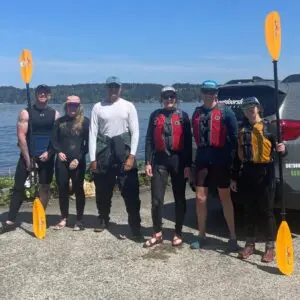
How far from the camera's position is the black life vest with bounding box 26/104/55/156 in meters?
6.16

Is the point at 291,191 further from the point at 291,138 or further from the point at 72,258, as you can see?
the point at 72,258

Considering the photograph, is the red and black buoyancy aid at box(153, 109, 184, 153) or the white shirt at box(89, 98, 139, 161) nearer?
the red and black buoyancy aid at box(153, 109, 184, 153)

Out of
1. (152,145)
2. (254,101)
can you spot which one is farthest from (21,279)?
(254,101)

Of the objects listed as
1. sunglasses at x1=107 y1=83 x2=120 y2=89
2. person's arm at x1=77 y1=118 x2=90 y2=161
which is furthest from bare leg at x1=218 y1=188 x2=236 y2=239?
person's arm at x1=77 y1=118 x2=90 y2=161

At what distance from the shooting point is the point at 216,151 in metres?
5.11

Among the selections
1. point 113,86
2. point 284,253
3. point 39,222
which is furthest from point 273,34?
point 39,222

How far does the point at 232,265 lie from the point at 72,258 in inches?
65.7

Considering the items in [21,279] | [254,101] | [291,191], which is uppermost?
[254,101]

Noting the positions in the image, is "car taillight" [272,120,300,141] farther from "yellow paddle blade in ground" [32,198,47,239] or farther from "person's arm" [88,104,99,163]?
"yellow paddle blade in ground" [32,198,47,239]

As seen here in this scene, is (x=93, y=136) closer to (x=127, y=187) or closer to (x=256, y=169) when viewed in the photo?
(x=127, y=187)

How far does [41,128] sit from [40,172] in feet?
1.86

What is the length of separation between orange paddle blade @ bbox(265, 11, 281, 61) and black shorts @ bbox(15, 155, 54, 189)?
305 centimetres

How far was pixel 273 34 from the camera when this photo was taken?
505cm

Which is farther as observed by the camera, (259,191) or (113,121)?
(113,121)
